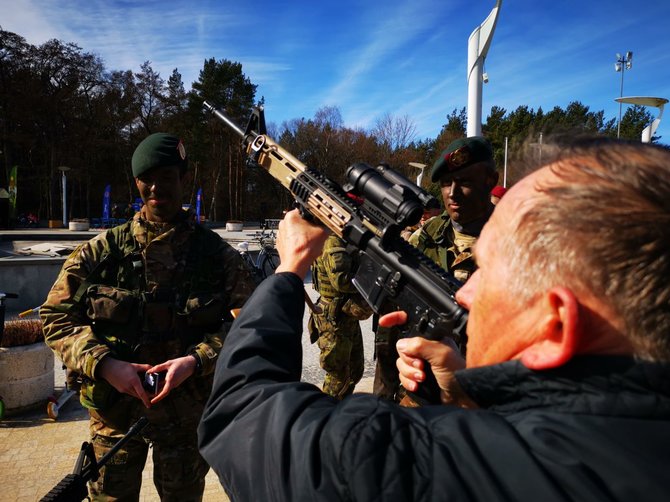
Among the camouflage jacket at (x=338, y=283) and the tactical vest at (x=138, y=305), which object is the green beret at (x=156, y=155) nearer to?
the tactical vest at (x=138, y=305)

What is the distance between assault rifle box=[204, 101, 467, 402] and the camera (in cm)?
165

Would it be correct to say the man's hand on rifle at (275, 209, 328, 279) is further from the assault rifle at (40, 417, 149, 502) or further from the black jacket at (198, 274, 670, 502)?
the assault rifle at (40, 417, 149, 502)

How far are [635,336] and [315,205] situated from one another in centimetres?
148

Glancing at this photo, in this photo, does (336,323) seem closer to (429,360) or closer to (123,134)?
(429,360)

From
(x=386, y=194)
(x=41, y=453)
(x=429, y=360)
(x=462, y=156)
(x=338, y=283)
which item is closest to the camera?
(x=429, y=360)

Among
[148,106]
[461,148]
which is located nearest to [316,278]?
[461,148]

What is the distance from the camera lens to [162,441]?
2.52 metres

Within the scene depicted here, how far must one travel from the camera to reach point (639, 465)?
0.63m

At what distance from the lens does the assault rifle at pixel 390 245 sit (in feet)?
5.42

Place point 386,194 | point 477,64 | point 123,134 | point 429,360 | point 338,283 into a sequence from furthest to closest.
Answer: point 123,134 → point 477,64 → point 338,283 → point 386,194 → point 429,360

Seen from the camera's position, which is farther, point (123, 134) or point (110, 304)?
point (123, 134)

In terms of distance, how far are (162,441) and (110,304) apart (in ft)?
2.76

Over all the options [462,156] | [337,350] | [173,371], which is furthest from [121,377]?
[462,156]

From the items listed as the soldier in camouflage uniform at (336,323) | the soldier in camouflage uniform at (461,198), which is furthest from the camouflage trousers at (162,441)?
the soldier in camouflage uniform at (336,323)
